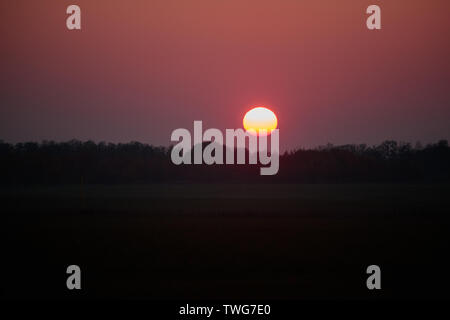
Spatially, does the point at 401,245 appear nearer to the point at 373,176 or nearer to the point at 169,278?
the point at 169,278

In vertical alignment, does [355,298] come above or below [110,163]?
below

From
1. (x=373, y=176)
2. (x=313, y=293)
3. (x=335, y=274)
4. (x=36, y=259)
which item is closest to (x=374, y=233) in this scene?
(x=335, y=274)

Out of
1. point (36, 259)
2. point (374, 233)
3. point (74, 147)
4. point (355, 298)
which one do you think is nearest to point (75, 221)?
point (36, 259)

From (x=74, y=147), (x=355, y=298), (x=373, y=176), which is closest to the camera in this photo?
(x=355, y=298)

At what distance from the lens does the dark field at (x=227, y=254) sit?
43.4ft

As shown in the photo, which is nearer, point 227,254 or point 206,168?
point 227,254

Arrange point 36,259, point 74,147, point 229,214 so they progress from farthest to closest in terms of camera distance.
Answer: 1. point 74,147
2. point 229,214
3. point 36,259

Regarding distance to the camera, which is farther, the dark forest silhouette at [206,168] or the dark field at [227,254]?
the dark forest silhouette at [206,168]

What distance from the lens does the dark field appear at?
13227 mm

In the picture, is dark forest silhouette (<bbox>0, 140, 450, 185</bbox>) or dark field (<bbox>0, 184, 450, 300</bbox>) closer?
dark field (<bbox>0, 184, 450, 300</bbox>)

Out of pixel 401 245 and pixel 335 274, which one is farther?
pixel 401 245

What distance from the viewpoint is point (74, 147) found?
9212cm

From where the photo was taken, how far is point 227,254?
17.3m
